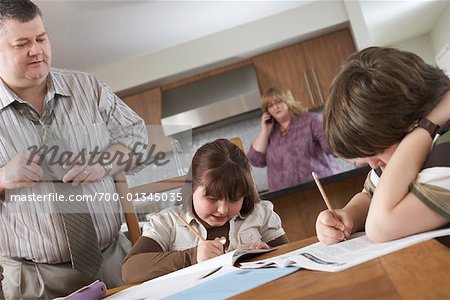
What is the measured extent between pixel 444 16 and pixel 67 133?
522 cm

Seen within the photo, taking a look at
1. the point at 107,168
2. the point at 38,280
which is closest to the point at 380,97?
the point at 107,168

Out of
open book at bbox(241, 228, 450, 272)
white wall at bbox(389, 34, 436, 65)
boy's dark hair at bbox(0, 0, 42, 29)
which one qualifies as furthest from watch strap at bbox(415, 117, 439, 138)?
white wall at bbox(389, 34, 436, 65)

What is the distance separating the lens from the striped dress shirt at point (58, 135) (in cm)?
127

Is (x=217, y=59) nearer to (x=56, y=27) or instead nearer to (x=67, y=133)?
(x=56, y=27)

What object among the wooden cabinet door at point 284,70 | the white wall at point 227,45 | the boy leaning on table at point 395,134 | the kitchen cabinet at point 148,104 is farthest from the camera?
the kitchen cabinet at point 148,104

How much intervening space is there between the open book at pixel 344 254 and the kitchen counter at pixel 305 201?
135cm

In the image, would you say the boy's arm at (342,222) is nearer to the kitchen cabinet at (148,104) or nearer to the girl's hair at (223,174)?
the girl's hair at (223,174)

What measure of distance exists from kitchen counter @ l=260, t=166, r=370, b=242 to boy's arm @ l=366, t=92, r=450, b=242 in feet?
4.51

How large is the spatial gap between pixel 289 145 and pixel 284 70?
1.83 meters

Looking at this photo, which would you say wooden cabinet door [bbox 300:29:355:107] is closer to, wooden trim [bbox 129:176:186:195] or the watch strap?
wooden trim [bbox 129:176:186:195]

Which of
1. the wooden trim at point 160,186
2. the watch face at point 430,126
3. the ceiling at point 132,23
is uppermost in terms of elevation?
the ceiling at point 132,23

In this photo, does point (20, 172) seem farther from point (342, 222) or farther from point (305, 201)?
point (305, 201)

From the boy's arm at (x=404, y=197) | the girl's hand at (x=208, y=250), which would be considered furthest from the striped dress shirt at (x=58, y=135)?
the boy's arm at (x=404, y=197)

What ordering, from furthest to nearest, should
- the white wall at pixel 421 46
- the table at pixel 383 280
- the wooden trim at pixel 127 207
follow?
the white wall at pixel 421 46
the wooden trim at pixel 127 207
the table at pixel 383 280
